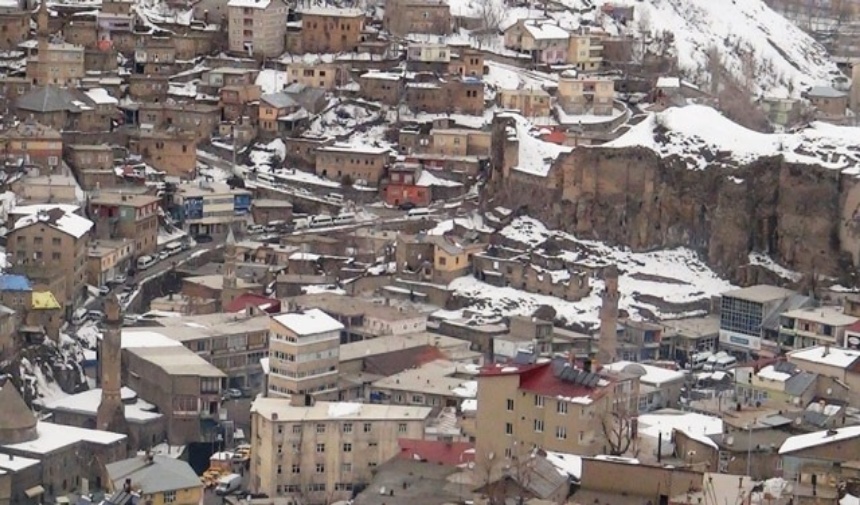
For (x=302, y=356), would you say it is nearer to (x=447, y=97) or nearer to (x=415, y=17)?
(x=447, y=97)

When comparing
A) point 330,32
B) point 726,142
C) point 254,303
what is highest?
point 330,32

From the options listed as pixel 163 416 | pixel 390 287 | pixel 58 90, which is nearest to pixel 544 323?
pixel 390 287

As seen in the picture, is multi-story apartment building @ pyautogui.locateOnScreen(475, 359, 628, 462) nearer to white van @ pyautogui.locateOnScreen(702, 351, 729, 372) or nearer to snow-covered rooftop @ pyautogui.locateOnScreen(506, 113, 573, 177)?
white van @ pyautogui.locateOnScreen(702, 351, 729, 372)

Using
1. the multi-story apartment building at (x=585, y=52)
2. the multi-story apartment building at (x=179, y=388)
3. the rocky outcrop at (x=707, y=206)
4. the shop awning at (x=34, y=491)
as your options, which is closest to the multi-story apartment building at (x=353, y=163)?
the rocky outcrop at (x=707, y=206)

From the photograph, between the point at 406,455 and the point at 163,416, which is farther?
the point at 163,416

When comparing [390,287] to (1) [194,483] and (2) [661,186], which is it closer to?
(2) [661,186]

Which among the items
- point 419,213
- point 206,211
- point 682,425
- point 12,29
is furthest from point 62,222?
point 12,29
